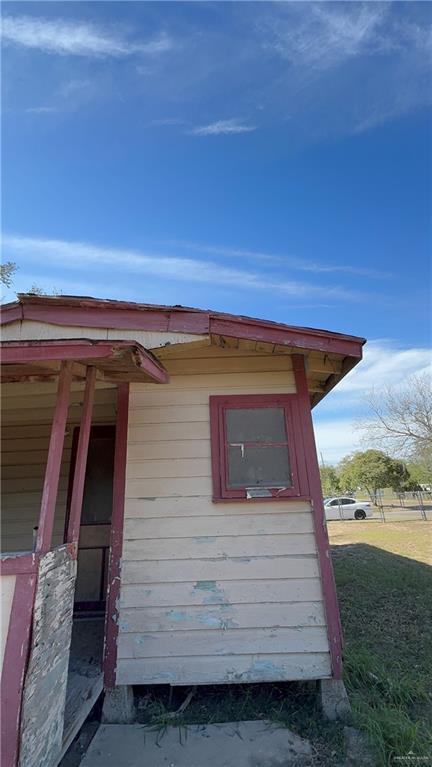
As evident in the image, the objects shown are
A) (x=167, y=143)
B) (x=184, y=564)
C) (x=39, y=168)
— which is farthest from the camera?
(x=167, y=143)

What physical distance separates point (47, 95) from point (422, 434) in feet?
79.5

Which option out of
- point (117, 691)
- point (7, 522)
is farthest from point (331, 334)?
point (7, 522)

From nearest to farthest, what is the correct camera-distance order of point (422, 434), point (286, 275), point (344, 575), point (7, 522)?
point (7, 522) < point (344, 575) < point (286, 275) < point (422, 434)

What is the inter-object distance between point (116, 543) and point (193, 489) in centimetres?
69

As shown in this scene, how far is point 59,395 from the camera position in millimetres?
2018

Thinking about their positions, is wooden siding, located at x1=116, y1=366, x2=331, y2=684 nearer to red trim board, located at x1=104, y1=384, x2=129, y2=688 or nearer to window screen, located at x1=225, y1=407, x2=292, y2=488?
red trim board, located at x1=104, y1=384, x2=129, y2=688

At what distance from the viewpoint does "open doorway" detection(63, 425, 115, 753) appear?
8.54 ft

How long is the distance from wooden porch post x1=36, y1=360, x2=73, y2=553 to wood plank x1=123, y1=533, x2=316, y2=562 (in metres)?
1.02

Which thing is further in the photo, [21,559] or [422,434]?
[422,434]

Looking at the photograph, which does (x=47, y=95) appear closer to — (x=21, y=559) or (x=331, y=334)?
(x=331, y=334)

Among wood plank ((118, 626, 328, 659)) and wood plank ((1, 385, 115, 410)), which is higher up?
wood plank ((1, 385, 115, 410))

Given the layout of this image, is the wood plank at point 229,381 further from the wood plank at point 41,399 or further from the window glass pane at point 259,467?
the window glass pane at point 259,467

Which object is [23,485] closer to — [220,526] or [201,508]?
[201,508]

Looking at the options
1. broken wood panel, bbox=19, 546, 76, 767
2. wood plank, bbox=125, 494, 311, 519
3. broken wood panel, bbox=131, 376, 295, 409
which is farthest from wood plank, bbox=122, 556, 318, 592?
broken wood panel, bbox=131, 376, 295, 409
